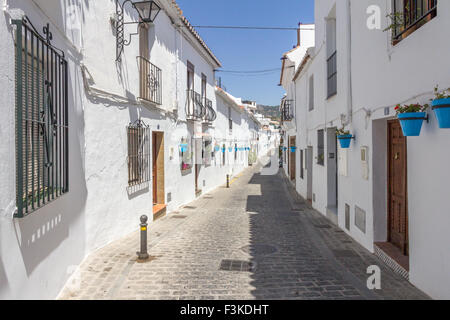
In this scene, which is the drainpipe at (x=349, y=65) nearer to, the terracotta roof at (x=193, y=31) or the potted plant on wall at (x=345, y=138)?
the potted plant on wall at (x=345, y=138)

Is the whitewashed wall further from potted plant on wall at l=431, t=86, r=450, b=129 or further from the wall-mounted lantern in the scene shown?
the wall-mounted lantern

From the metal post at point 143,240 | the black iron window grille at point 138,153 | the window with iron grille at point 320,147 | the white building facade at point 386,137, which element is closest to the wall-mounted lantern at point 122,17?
the black iron window grille at point 138,153

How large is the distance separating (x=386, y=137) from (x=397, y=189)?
0.97m

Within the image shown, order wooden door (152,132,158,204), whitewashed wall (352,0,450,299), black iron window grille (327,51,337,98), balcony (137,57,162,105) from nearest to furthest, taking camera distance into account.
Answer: whitewashed wall (352,0,450,299), balcony (137,57,162,105), black iron window grille (327,51,337,98), wooden door (152,132,158,204)

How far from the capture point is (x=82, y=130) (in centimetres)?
604

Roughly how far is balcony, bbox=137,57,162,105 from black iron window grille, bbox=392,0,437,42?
5746 millimetres

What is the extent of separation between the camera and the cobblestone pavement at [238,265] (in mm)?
4820

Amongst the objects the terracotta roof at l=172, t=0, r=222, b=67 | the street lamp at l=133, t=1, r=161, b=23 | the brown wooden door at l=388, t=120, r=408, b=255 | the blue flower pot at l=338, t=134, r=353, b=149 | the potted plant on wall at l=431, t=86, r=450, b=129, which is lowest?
the brown wooden door at l=388, t=120, r=408, b=255

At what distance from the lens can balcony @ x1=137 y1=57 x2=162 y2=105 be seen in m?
8.95

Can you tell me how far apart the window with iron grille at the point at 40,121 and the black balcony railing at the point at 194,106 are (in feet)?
26.2

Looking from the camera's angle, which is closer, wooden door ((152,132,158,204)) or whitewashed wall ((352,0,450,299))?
whitewashed wall ((352,0,450,299))

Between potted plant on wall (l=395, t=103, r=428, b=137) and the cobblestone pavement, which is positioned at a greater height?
potted plant on wall (l=395, t=103, r=428, b=137)

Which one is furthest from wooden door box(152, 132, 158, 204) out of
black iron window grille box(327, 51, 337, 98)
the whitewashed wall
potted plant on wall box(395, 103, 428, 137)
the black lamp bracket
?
potted plant on wall box(395, 103, 428, 137)
